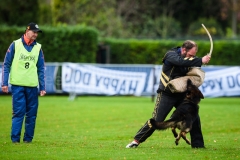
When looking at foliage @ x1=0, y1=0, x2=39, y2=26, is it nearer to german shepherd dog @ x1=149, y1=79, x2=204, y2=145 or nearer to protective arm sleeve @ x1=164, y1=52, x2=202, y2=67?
protective arm sleeve @ x1=164, y1=52, x2=202, y2=67

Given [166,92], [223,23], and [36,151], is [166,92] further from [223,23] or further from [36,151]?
[223,23]

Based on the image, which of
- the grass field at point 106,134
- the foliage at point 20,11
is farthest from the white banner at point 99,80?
the foliage at point 20,11

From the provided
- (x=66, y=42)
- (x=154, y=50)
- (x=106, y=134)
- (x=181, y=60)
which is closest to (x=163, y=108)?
(x=181, y=60)

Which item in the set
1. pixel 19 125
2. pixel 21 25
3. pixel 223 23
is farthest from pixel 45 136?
pixel 223 23

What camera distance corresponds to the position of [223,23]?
5891cm

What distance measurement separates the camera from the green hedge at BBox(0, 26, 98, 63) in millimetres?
29141

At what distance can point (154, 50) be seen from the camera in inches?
1262

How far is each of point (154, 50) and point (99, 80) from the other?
28.5 feet

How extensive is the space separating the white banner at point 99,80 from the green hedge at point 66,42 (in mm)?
5129

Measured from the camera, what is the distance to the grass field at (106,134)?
1026 centimetres

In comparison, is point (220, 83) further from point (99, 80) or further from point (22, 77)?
point (22, 77)

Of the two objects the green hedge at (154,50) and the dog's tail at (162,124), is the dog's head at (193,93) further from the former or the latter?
the green hedge at (154,50)

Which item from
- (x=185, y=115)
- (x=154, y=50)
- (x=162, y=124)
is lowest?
(x=154, y=50)

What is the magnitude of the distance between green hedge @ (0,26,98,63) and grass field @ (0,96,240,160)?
470 cm
